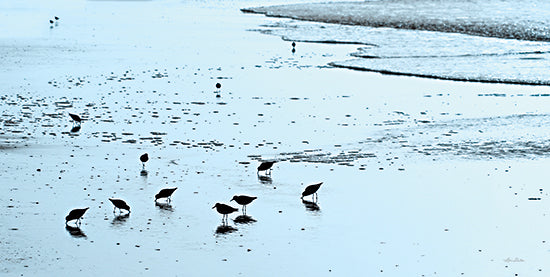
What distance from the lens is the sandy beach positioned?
13.3 meters

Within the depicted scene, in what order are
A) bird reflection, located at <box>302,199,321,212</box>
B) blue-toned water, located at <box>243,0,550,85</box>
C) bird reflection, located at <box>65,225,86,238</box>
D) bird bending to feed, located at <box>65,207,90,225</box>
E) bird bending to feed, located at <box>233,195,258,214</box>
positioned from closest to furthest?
bird reflection, located at <box>65,225,86,238</box>, bird bending to feed, located at <box>65,207,90,225</box>, bird bending to feed, located at <box>233,195,258,214</box>, bird reflection, located at <box>302,199,321,212</box>, blue-toned water, located at <box>243,0,550,85</box>

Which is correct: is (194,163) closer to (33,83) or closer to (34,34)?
(33,83)

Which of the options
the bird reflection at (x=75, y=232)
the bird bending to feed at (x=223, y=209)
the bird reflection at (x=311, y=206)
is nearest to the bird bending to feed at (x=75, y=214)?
the bird reflection at (x=75, y=232)

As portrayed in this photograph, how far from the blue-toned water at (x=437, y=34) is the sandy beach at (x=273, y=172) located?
2.78 metres

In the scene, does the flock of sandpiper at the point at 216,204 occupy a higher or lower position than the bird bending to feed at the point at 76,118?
higher

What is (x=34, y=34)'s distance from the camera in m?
53.4

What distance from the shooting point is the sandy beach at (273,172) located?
13.3 m

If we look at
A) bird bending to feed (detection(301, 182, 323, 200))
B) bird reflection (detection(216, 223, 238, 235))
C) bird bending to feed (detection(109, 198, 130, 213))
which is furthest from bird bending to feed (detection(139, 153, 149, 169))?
bird reflection (detection(216, 223, 238, 235))

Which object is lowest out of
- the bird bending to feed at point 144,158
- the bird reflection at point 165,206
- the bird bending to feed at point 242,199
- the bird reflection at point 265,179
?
the bird reflection at point 265,179

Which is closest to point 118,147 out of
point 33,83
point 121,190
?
point 121,190

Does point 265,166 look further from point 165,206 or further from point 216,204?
point 216,204

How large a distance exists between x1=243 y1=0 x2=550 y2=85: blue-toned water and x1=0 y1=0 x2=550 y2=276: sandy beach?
2.78 metres

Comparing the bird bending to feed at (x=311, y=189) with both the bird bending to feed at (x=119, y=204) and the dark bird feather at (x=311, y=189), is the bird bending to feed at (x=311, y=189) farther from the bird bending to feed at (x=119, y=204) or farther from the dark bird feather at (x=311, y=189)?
the bird bending to feed at (x=119, y=204)

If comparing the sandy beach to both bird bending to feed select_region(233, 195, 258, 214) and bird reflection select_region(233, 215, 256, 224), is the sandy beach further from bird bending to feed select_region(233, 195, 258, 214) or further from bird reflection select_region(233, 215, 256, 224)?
bird bending to feed select_region(233, 195, 258, 214)
